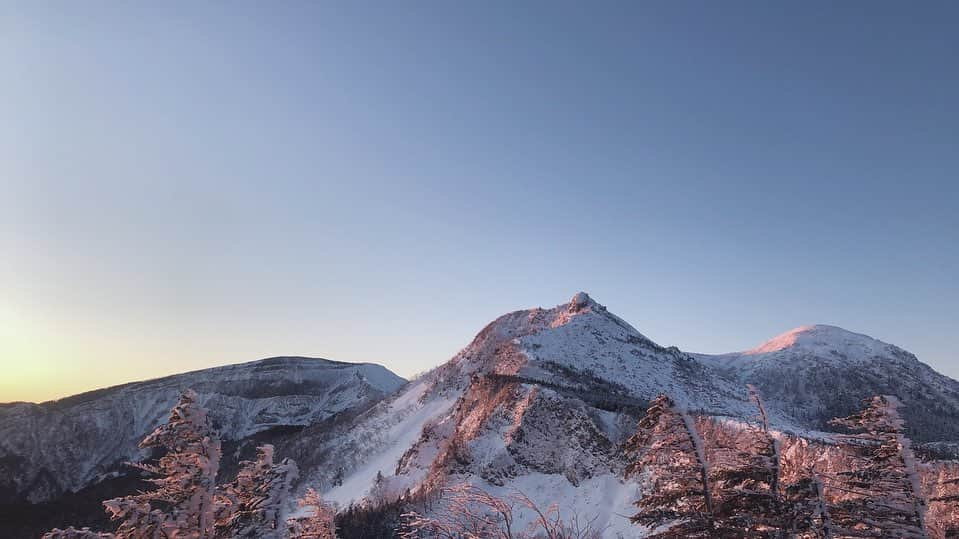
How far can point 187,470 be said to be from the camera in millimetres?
9781

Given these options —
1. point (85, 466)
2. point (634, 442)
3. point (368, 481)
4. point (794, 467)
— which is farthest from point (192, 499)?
point (85, 466)

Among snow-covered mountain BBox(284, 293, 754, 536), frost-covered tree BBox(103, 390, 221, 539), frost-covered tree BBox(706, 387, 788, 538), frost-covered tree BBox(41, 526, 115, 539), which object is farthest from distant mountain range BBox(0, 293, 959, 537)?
frost-covered tree BBox(41, 526, 115, 539)

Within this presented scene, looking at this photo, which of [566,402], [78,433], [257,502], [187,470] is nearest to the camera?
[187,470]

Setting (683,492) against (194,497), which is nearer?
(194,497)

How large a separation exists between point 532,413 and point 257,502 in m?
43.7

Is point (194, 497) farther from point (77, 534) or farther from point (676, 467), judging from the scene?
point (676, 467)

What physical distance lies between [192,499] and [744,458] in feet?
35.3

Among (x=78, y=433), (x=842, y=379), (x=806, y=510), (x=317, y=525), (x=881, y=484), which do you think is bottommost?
(x=78, y=433)

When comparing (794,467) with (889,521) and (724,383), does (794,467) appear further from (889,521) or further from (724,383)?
(724,383)

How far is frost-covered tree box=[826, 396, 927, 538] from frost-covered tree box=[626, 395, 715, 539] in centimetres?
348

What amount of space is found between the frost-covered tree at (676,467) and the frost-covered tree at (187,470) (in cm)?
827

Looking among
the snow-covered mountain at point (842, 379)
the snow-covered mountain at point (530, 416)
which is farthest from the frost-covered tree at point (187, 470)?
the snow-covered mountain at point (842, 379)

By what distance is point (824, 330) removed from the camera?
170625 mm

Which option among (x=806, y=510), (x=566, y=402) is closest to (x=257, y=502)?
(x=806, y=510)
